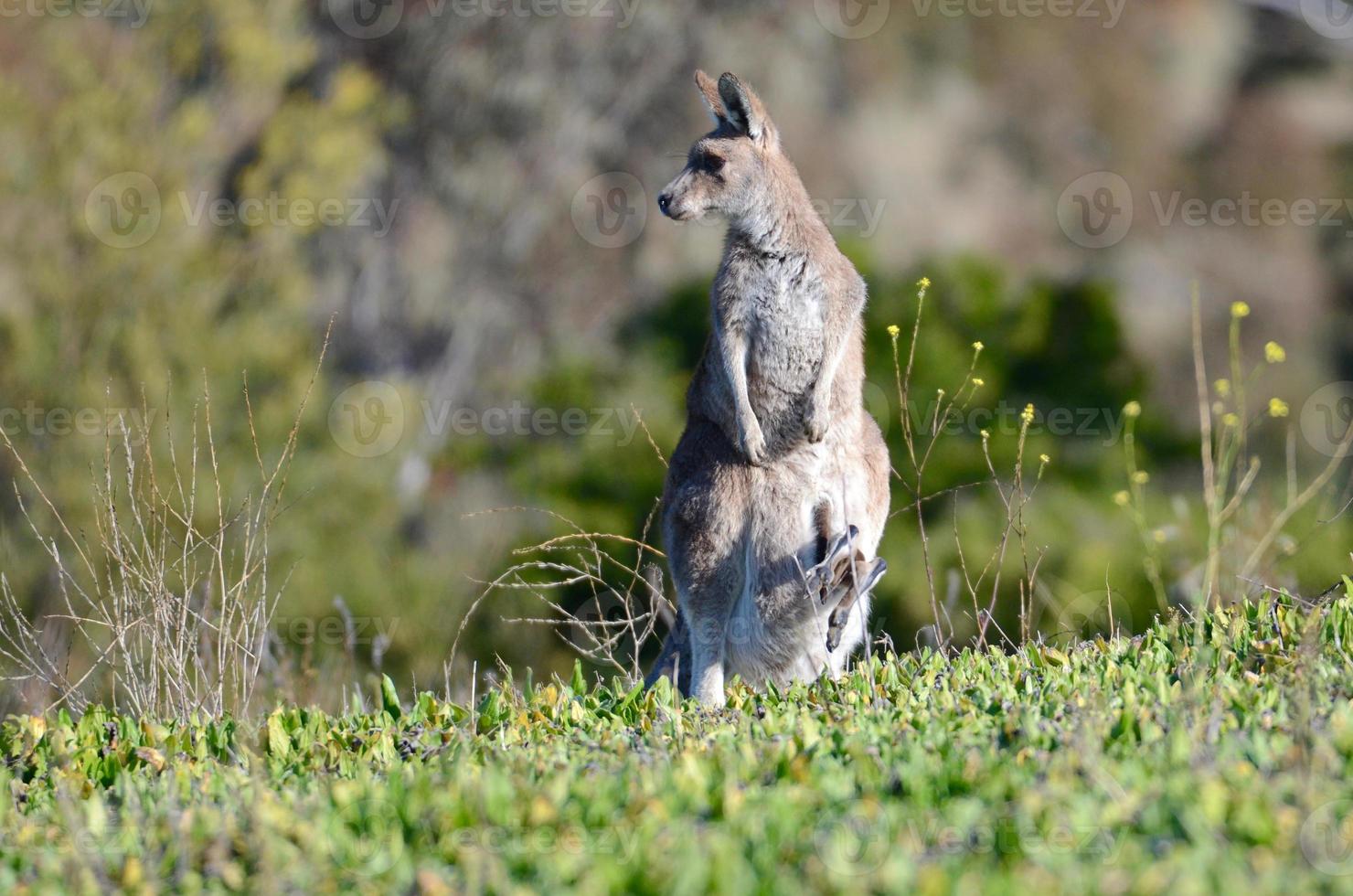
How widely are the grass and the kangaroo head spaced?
5.96 ft

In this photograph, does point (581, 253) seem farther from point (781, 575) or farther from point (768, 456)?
point (781, 575)

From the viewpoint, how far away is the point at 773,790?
303cm

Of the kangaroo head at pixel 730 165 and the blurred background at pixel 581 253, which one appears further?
the blurred background at pixel 581 253

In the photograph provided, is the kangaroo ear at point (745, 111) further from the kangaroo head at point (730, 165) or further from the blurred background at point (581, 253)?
the blurred background at point (581, 253)

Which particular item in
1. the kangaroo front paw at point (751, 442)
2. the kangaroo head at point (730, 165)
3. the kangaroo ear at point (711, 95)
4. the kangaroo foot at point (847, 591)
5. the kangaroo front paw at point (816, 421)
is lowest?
the kangaroo foot at point (847, 591)

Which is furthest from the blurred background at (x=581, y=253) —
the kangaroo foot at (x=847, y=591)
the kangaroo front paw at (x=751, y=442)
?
the kangaroo front paw at (x=751, y=442)

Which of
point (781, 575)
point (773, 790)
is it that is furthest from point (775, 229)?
point (773, 790)

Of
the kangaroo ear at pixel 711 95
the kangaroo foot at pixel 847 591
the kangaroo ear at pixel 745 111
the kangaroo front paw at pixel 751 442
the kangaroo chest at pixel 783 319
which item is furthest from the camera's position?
the kangaroo ear at pixel 711 95

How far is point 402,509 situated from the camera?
14.3m

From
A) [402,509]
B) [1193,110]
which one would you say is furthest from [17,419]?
[1193,110]

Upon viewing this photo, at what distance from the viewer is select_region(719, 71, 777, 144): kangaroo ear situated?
5.38 metres

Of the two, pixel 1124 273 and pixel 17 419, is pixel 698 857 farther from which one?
pixel 1124 273

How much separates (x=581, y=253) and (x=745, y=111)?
12045 millimetres

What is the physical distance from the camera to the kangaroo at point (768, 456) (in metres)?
5.12
